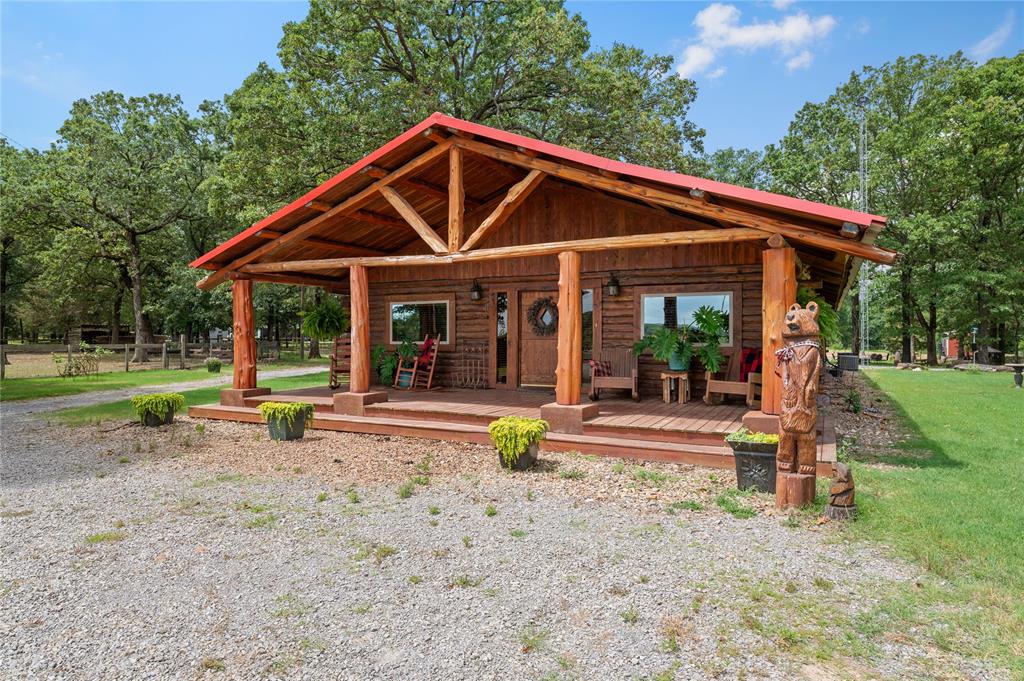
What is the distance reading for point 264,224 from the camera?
9.05 metres

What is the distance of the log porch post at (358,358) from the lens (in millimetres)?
8906

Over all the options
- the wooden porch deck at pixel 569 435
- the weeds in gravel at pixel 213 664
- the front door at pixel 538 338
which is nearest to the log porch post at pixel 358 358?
the wooden porch deck at pixel 569 435

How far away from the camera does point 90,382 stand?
16547 mm

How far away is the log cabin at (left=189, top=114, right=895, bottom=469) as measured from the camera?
6.50 meters

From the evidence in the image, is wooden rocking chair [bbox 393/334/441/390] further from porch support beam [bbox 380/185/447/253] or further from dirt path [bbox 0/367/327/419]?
dirt path [bbox 0/367/327/419]

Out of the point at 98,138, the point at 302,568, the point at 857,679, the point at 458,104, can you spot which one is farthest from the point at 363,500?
the point at 98,138

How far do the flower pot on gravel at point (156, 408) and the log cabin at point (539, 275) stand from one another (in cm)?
68

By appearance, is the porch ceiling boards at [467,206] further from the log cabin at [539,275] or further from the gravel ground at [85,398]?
the gravel ground at [85,398]

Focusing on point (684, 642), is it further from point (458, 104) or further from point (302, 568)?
point (458, 104)

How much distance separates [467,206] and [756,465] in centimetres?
737

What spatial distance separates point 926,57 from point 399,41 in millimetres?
27597

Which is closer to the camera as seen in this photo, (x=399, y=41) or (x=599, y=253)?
(x=599, y=253)

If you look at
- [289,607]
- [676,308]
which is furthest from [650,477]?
[676,308]

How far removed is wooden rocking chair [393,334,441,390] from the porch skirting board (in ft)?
8.83
